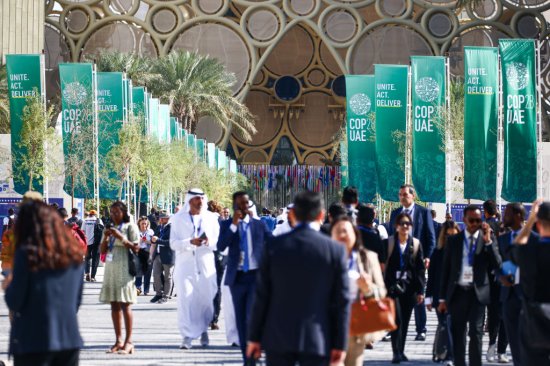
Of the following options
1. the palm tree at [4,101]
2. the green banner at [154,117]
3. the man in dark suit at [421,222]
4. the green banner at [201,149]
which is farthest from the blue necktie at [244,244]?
the green banner at [201,149]

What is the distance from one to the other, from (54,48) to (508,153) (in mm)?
59712

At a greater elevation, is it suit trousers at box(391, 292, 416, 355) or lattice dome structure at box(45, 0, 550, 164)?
lattice dome structure at box(45, 0, 550, 164)

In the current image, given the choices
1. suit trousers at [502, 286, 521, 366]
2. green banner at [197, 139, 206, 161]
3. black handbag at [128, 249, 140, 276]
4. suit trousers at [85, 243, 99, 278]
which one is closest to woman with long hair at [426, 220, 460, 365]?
suit trousers at [502, 286, 521, 366]

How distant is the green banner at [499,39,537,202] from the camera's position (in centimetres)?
2303

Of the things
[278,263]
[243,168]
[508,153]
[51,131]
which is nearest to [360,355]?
[278,263]

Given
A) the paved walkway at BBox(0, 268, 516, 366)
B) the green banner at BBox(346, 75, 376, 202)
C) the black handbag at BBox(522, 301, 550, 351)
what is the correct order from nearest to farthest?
1. the black handbag at BBox(522, 301, 550, 351)
2. the paved walkway at BBox(0, 268, 516, 366)
3. the green banner at BBox(346, 75, 376, 202)

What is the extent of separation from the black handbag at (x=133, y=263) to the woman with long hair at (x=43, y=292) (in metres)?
5.65

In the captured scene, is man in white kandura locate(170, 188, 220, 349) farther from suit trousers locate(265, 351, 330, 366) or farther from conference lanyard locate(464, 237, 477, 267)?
suit trousers locate(265, 351, 330, 366)

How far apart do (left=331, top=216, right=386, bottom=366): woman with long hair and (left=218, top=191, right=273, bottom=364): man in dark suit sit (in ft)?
10.4

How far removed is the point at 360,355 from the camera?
8.47 metres

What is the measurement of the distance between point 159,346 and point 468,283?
4.22 meters

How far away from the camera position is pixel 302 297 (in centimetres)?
659

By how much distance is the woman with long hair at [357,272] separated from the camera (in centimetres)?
787

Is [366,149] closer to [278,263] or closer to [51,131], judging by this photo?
[51,131]
